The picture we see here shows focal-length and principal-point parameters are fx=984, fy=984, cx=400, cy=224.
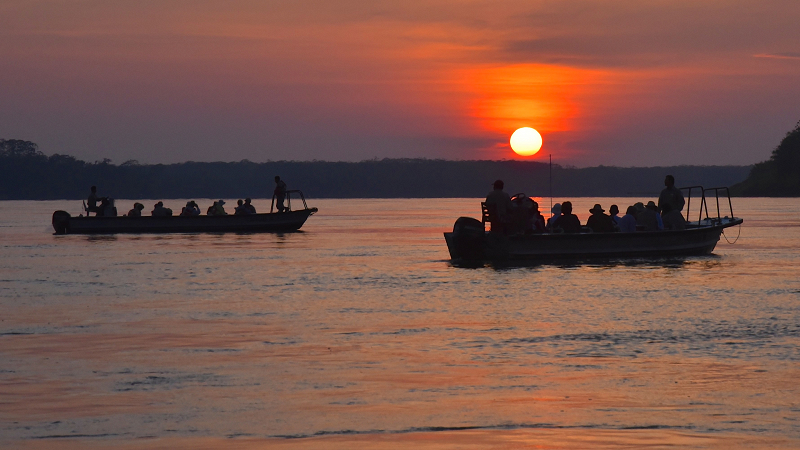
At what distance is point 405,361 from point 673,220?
19.3 metres

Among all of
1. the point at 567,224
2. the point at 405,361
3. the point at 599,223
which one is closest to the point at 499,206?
the point at 567,224

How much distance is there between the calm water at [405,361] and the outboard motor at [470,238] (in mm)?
2677

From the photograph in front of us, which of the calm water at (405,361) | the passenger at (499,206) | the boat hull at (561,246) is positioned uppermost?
the passenger at (499,206)

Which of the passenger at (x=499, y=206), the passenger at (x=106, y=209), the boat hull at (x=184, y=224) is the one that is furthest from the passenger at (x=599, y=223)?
the passenger at (x=106, y=209)

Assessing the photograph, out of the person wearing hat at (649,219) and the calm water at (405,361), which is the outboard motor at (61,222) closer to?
the calm water at (405,361)

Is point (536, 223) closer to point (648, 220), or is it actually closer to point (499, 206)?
point (499, 206)

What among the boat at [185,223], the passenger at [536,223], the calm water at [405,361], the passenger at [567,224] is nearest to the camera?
the calm water at [405,361]

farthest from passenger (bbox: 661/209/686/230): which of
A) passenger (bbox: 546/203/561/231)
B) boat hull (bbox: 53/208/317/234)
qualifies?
boat hull (bbox: 53/208/317/234)

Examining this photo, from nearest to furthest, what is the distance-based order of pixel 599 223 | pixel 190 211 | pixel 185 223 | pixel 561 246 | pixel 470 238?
pixel 470 238 < pixel 561 246 < pixel 599 223 < pixel 185 223 < pixel 190 211

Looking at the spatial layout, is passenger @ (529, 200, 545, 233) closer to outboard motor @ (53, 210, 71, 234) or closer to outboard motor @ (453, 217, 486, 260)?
outboard motor @ (453, 217, 486, 260)

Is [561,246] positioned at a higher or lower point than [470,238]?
lower

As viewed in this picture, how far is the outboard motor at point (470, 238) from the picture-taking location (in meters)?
27.9

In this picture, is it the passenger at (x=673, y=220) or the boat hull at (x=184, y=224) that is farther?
the boat hull at (x=184, y=224)

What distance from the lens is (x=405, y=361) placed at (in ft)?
39.3
